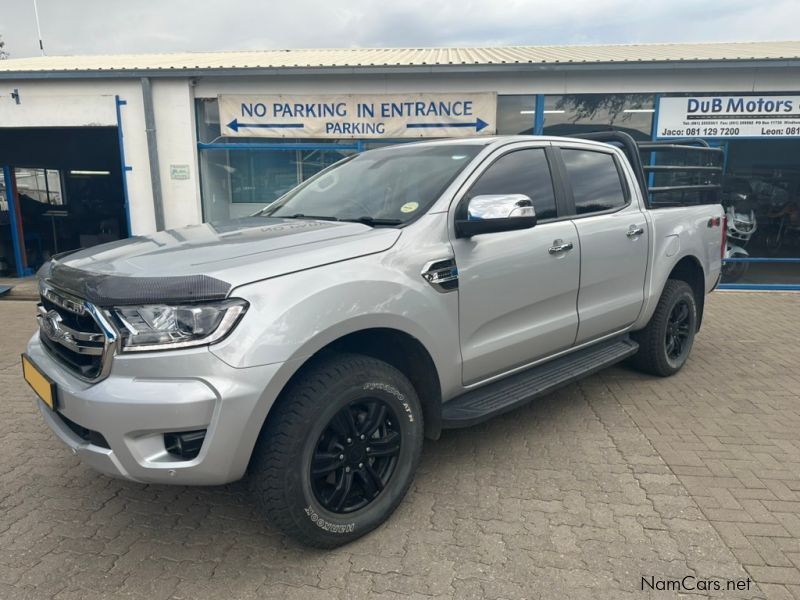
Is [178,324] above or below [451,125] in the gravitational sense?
below

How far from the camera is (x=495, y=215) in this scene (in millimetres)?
2680

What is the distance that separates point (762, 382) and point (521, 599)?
356 cm

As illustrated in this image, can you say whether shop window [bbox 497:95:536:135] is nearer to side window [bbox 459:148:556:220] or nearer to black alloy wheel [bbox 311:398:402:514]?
side window [bbox 459:148:556:220]

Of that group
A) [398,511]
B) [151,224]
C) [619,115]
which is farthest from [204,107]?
[398,511]

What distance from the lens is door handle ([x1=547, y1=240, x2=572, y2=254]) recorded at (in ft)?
10.8

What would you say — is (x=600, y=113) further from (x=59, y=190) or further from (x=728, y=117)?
(x=59, y=190)

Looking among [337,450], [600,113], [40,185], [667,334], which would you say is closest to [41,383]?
[337,450]

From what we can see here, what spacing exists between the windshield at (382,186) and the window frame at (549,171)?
0.29 ft

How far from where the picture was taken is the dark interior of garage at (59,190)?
10852 millimetres

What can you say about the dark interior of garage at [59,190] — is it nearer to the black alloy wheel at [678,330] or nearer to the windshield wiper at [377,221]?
the windshield wiper at [377,221]

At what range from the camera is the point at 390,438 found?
8.46ft

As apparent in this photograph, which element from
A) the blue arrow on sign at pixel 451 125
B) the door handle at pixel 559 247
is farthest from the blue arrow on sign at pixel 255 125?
the door handle at pixel 559 247

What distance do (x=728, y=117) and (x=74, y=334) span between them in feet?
30.2

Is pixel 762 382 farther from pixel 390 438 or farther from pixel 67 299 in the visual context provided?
pixel 67 299
